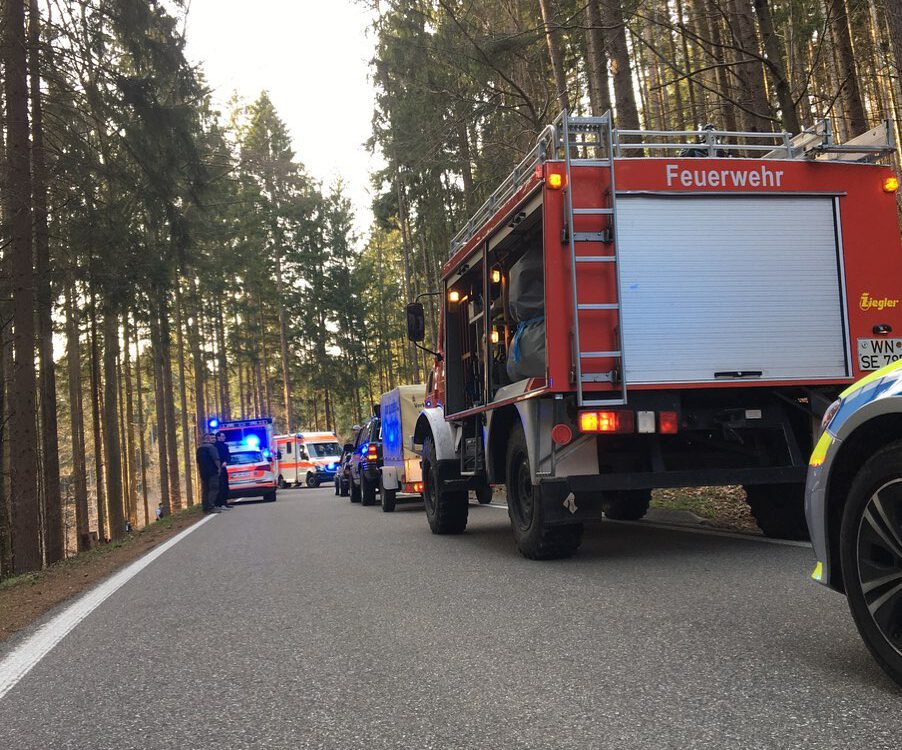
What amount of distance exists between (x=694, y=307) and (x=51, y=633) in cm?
546

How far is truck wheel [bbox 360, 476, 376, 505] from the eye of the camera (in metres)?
19.8

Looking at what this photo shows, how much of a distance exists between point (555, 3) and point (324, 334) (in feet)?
131

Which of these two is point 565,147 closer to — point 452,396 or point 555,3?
point 452,396

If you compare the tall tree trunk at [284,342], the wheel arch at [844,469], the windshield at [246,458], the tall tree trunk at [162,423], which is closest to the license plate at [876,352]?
the wheel arch at [844,469]

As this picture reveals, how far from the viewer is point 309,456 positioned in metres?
44.4

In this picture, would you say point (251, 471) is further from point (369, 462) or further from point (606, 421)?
point (606, 421)

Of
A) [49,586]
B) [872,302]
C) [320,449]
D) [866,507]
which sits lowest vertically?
[49,586]

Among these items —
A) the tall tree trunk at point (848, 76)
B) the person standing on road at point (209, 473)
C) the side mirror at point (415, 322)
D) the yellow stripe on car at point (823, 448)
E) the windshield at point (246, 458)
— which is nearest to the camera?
the yellow stripe on car at point (823, 448)

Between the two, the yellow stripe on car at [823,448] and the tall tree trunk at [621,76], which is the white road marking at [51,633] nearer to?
the yellow stripe on car at [823,448]

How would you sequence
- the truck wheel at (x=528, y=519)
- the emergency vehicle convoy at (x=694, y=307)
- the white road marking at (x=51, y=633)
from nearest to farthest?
1. the white road marking at (x=51, y=633)
2. the emergency vehicle convoy at (x=694, y=307)
3. the truck wheel at (x=528, y=519)

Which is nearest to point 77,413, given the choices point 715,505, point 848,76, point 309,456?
point 309,456

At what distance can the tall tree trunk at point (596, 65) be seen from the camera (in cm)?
1581

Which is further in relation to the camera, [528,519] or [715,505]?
[715,505]

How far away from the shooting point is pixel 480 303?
9.94m
